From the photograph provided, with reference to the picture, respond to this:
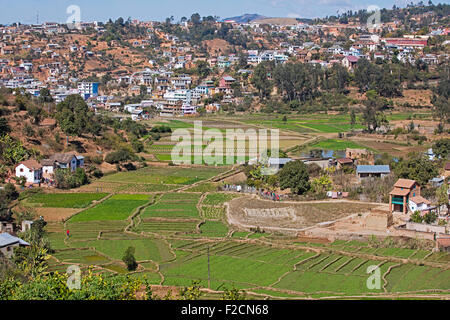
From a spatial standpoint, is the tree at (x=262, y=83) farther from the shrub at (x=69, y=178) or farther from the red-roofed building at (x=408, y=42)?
the shrub at (x=69, y=178)

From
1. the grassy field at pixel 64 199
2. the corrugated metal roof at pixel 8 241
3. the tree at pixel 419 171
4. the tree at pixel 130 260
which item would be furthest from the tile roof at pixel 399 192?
the corrugated metal roof at pixel 8 241

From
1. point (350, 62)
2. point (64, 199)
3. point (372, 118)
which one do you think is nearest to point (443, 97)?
point (372, 118)

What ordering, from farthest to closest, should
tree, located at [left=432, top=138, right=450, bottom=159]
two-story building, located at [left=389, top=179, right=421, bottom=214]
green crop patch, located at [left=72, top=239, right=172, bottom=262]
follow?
tree, located at [left=432, top=138, right=450, bottom=159]
two-story building, located at [left=389, top=179, right=421, bottom=214]
green crop patch, located at [left=72, top=239, right=172, bottom=262]

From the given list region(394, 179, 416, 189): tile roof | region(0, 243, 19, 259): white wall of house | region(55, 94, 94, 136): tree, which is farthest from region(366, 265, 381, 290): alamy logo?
region(55, 94, 94, 136): tree

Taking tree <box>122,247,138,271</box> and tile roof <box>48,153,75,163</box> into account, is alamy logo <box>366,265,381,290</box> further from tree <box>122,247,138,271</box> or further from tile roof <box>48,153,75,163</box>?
tile roof <box>48,153,75,163</box>

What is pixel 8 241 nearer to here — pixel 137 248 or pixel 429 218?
pixel 137 248

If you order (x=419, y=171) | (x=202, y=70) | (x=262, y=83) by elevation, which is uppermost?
(x=202, y=70)
